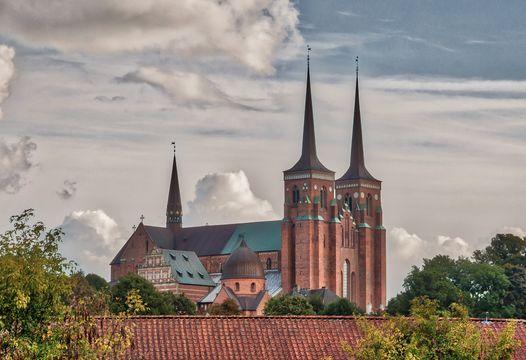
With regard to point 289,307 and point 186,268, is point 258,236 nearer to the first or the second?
point 186,268

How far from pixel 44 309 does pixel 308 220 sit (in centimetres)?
13260

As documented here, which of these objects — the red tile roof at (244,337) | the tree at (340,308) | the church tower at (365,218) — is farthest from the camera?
the church tower at (365,218)

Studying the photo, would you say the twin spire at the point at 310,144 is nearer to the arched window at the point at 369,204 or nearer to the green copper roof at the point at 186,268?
the arched window at the point at 369,204

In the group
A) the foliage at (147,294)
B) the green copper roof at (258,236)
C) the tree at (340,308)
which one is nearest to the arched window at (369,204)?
the green copper roof at (258,236)

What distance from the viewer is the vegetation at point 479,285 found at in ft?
407

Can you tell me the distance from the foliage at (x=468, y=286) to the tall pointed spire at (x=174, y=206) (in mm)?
65654

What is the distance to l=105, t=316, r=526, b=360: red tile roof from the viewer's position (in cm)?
4800

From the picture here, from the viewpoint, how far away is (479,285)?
128375 mm

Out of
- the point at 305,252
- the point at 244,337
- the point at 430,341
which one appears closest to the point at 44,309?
the point at 430,341

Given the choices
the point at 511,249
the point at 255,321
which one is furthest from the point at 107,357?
the point at 511,249

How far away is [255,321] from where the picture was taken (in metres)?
50.7

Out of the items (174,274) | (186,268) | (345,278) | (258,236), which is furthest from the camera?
(258,236)

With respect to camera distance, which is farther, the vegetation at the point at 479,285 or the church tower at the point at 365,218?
the church tower at the point at 365,218

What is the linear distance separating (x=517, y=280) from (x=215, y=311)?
26101mm
